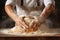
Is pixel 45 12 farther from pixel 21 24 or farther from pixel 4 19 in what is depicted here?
pixel 4 19

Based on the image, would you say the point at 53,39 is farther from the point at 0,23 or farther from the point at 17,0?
the point at 0,23

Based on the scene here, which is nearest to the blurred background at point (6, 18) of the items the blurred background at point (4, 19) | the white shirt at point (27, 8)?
the blurred background at point (4, 19)

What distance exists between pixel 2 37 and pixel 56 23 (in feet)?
1.30

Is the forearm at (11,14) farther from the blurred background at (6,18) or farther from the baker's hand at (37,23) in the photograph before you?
the blurred background at (6,18)

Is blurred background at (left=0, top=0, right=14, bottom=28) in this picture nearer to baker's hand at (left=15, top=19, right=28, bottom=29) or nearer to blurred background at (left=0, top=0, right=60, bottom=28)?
blurred background at (left=0, top=0, right=60, bottom=28)

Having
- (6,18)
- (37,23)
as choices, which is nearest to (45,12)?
(37,23)

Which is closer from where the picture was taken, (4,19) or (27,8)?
(27,8)

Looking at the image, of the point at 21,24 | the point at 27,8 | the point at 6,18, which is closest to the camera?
the point at 21,24

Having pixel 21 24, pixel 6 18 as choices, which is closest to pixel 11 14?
pixel 21 24

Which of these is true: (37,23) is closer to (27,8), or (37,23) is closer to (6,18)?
(27,8)

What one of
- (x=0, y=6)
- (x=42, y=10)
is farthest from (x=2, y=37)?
(x=0, y=6)

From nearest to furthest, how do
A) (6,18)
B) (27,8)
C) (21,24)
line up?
(21,24)
(27,8)
(6,18)

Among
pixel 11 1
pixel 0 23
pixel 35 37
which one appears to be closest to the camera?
pixel 35 37

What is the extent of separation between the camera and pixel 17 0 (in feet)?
3.15
